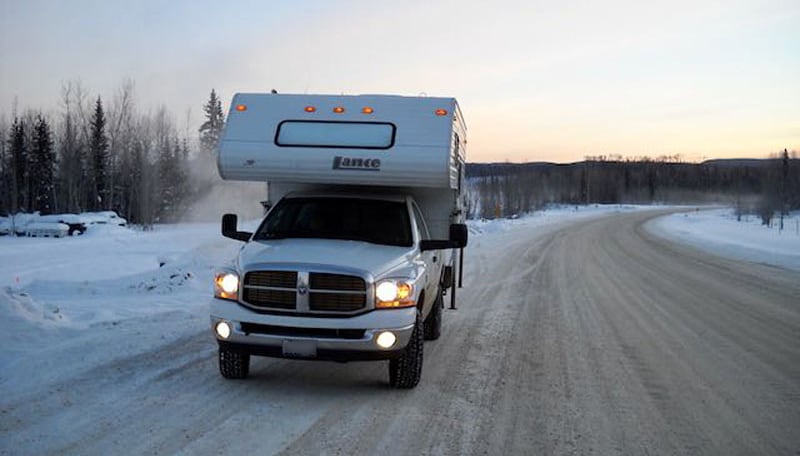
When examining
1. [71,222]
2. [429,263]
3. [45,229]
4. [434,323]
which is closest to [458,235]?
[429,263]

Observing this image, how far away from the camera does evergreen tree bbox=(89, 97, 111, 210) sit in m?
64.7

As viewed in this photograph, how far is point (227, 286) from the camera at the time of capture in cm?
615

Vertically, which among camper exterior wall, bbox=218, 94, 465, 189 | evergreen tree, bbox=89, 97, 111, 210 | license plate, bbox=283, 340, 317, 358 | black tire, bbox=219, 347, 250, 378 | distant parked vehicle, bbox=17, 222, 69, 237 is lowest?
distant parked vehicle, bbox=17, 222, 69, 237

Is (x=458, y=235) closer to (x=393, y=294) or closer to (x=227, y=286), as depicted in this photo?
(x=393, y=294)

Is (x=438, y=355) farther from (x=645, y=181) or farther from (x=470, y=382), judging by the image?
(x=645, y=181)

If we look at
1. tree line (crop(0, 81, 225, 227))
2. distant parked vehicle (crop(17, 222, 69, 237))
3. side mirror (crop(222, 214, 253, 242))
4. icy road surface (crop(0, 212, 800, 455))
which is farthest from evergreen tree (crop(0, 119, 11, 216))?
side mirror (crop(222, 214, 253, 242))

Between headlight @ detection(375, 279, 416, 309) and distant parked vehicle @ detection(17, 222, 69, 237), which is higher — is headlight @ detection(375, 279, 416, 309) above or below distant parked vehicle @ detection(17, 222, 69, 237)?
above

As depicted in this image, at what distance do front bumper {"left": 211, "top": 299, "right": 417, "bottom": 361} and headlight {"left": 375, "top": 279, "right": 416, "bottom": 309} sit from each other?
0.27ft

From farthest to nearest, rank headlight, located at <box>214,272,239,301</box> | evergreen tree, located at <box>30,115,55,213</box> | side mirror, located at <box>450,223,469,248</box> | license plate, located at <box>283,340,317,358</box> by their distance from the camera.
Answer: evergreen tree, located at <box>30,115,55,213</box> → side mirror, located at <box>450,223,469,248</box> → headlight, located at <box>214,272,239,301</box> → license plate, located at <box>283,340,317,358</box>

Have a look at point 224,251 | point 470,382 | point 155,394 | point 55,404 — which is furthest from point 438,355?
point 224,251

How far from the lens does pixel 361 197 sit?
7.56 m

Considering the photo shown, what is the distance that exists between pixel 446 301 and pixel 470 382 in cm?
528

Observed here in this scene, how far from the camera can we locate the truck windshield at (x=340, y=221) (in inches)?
278

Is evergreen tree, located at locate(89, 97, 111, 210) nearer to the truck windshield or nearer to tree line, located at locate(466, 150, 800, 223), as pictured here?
tree line, located at locate(466, 150, 800, 223)
